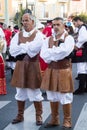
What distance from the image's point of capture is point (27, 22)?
21.7ft

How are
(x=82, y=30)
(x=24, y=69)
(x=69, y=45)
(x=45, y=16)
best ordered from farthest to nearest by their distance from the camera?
(x=45, y=16)
(x=82, y=30)
(x=24, y=69)
(x=69, y=45)

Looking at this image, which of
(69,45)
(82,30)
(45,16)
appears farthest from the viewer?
(45,16)

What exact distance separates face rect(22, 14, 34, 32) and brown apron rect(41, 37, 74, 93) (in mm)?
377

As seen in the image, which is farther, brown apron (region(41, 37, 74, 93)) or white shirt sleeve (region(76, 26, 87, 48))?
white shirt sleeve (region(76, 26, 87, 48))

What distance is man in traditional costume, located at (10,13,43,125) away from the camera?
6594 mm

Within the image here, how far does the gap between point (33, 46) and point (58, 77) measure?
59cm

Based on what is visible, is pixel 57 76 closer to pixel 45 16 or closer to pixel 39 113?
pixel 39 113

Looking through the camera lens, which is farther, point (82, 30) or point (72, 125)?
point (82, 30)

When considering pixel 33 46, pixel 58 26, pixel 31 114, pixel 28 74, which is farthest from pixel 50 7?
pixel 58 26

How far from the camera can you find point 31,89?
677 cm

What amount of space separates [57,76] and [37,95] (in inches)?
21.4

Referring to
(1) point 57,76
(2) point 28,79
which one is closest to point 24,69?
(2) point 28,79

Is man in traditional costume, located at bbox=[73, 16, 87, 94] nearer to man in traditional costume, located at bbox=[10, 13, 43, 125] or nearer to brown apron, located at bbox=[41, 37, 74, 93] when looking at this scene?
man in traditional costume, located at bbox=[10, 13, 43, 125]

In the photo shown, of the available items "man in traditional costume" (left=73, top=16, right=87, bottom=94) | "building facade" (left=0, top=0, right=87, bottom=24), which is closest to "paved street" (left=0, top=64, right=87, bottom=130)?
"man in traditional costume" (left=73, top=16, right=87, bottom=94)
